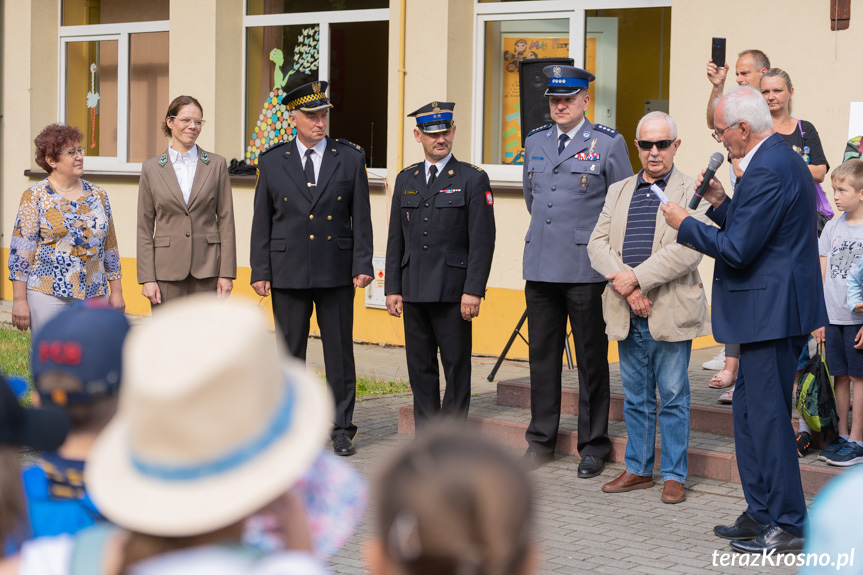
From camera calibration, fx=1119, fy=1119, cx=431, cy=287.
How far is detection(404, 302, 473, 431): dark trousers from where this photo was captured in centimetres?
700

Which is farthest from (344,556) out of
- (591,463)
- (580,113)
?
(580,113)

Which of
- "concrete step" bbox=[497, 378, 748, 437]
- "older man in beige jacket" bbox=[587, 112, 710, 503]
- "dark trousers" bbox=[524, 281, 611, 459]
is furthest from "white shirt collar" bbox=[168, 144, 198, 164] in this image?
"older man in beige jacket" bbox=[587, 112, 710, 503]

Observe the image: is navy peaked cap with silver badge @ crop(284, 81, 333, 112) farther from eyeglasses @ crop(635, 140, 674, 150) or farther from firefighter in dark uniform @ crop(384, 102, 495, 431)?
eyeglasses @ crop(635, 140, 674, 150)

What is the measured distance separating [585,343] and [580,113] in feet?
4.54

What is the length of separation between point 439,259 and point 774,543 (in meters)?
2.77

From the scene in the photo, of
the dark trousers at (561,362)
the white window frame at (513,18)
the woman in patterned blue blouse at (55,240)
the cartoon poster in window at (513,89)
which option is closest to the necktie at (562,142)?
the dark trousers at (561,362)

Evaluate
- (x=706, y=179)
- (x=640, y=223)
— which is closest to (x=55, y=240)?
(x=640, y=223)

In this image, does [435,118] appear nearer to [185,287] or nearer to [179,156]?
[179,156]

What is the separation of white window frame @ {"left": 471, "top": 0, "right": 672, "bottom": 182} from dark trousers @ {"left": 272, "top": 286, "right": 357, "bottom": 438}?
3997mm

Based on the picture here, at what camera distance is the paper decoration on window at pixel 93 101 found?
14562mm

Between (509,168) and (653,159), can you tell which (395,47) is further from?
(653,159)

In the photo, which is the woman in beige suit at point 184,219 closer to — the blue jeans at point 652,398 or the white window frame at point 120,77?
the blue jeans at point 652,398

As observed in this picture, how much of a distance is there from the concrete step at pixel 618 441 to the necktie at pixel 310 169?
65.9 inches

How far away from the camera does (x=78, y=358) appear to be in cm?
234
